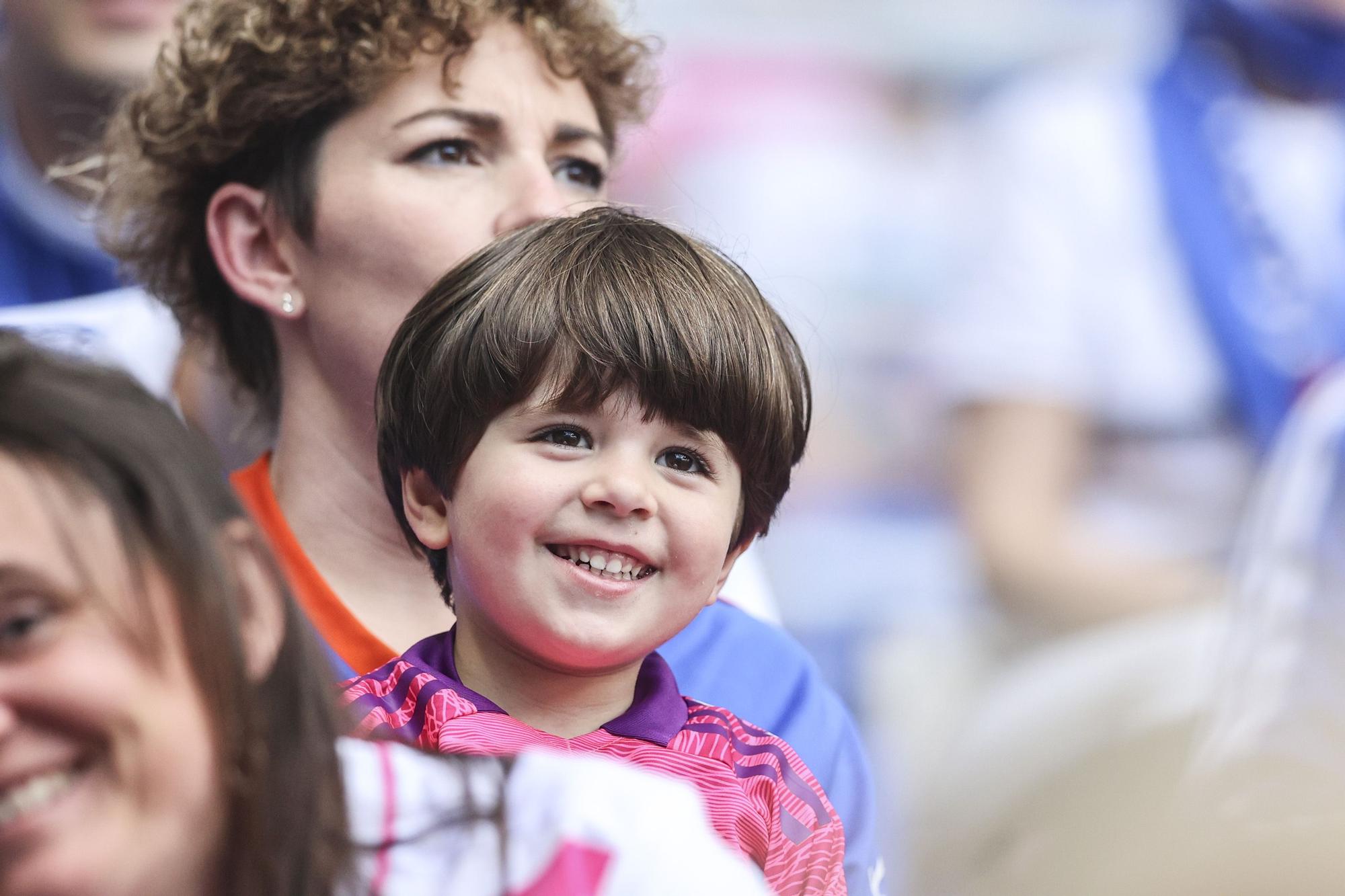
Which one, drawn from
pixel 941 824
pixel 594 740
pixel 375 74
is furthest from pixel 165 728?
pixel 941 824

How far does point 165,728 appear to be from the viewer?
0.86 m

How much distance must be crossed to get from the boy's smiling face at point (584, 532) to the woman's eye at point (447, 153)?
1.66 feet

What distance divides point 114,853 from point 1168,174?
1940 mm

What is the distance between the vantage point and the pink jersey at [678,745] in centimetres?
105

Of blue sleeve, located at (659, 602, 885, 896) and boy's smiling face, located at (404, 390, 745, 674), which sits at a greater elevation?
boy's smiling face, located at (404, 390, 745, 674)

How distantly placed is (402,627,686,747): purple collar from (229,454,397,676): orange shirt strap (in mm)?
179

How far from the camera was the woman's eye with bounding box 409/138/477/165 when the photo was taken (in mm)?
1523

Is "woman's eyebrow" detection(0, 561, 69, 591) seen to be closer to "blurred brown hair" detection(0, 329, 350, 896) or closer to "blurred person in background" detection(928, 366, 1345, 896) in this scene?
"blurred brown hair" detection(0, 329, 350, 896)

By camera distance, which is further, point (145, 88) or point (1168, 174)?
point (1168, 174)

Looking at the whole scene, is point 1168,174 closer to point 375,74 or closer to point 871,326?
point 375,74

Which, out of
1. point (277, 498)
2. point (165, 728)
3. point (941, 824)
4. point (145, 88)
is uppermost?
point (145, 88)

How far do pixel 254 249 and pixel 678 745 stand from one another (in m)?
0.76

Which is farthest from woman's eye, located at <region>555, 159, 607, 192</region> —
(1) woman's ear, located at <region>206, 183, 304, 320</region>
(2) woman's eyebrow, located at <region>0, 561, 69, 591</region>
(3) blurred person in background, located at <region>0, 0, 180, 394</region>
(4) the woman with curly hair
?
(3) blurred person in background, located at <region>0, 0, 180, 394</region>

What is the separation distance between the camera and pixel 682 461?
111 cm
